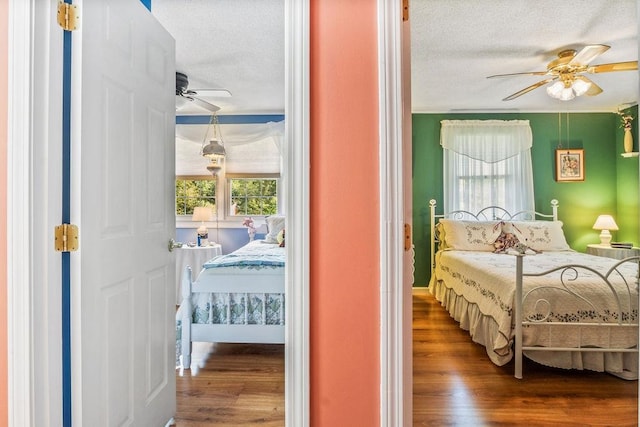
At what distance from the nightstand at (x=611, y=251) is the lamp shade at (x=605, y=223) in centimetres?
23

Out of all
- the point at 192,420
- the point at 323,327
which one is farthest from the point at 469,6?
the point at 192,420

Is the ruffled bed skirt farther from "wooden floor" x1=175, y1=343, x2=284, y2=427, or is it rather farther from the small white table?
the small white table

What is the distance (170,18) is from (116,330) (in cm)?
220

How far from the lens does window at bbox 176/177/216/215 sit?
5594mm

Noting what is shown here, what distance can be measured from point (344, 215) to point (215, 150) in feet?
12.0

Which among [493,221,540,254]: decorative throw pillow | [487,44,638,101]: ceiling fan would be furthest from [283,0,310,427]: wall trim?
[493,221,540,254]: decorative throw pillow

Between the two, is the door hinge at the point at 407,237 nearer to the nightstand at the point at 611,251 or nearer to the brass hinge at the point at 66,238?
the brass hinge at the point at 66,238

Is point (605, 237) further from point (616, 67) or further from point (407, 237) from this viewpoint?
point (407, 237)

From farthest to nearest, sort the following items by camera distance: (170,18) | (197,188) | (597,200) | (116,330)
Result: (197,188), (597,200), (170,18), (116,330)

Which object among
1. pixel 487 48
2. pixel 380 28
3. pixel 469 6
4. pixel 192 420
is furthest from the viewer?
pixel 487 48

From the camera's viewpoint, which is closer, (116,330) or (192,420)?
(116,330)

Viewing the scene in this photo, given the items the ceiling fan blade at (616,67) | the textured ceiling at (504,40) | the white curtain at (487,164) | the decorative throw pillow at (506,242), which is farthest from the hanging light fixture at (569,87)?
the white curtain at (487,164)

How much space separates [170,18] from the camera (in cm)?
275

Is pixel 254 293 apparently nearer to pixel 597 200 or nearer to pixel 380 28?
→ pixel 380 28
